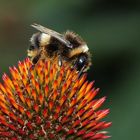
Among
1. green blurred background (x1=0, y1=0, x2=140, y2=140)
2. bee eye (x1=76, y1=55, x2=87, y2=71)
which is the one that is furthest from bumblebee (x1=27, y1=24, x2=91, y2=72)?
green blurred background (x1=0, y1=0, x2=140, y2=140)

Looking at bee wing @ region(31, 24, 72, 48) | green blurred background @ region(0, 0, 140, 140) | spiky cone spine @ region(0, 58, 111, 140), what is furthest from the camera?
green blurred background @ region(0, 0, 140, 140)

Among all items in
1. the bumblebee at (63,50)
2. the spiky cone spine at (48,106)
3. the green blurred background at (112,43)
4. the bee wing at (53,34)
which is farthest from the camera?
the green blurred background at (112,43)

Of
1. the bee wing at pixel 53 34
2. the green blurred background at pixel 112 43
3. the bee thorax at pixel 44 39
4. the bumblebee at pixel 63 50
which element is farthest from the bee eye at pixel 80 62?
the green blurred background at pixel 112 43

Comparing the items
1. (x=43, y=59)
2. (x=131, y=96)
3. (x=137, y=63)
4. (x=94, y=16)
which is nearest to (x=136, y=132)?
(x=131, y=96)

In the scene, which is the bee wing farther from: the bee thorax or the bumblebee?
the bee thorax

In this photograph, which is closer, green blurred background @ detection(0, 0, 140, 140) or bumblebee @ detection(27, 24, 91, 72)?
bumblebee @ detection(27, 24, 91, 72)

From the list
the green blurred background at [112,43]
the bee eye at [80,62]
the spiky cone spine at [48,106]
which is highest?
the green blurred background at [112,43]

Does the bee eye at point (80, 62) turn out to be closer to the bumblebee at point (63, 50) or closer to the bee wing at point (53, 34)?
the bumblebee at point (63, 50)

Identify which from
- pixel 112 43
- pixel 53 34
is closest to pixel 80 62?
pixel 53 34
